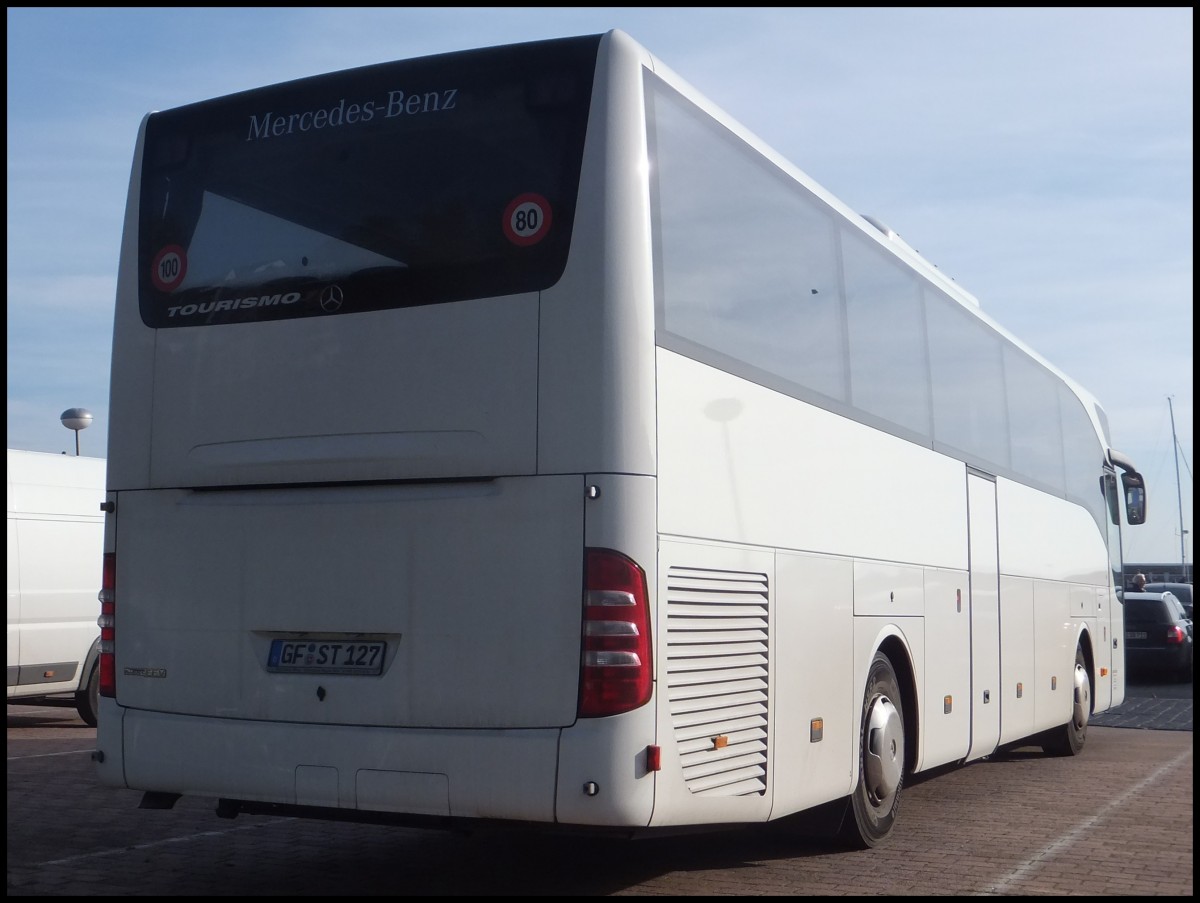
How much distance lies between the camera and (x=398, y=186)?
267 inches

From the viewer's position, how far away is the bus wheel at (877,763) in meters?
8.59

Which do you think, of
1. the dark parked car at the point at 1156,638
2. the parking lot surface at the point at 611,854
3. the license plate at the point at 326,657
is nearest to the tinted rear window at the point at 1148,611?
the dark parked car at the point at 1156,638

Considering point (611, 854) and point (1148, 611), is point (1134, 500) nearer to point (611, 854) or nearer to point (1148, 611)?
point (1148, 611)

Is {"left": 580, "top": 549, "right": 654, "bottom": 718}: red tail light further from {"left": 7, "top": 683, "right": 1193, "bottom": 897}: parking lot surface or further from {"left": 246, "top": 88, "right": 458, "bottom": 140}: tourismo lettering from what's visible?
{"left": 246, "top": 88, "right": 458, "bottom": 140}: tourismo lettering

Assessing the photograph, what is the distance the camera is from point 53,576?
1576cm

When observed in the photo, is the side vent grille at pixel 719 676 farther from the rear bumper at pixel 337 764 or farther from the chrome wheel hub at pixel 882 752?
the chrome wheel hub at pixel 882 752

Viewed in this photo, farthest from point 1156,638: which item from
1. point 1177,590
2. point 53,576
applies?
point 53,576

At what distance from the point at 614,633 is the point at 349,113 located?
108 inches

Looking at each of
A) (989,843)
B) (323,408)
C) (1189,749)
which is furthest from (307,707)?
(1189,749)

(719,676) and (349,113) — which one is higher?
(349,113)

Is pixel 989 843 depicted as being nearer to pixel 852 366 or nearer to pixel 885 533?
pixel 885 533

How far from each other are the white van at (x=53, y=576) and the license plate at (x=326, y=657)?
9422mm

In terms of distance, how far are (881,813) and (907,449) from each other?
2.34 m

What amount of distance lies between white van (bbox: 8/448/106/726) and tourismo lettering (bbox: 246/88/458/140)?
31.3 feet
